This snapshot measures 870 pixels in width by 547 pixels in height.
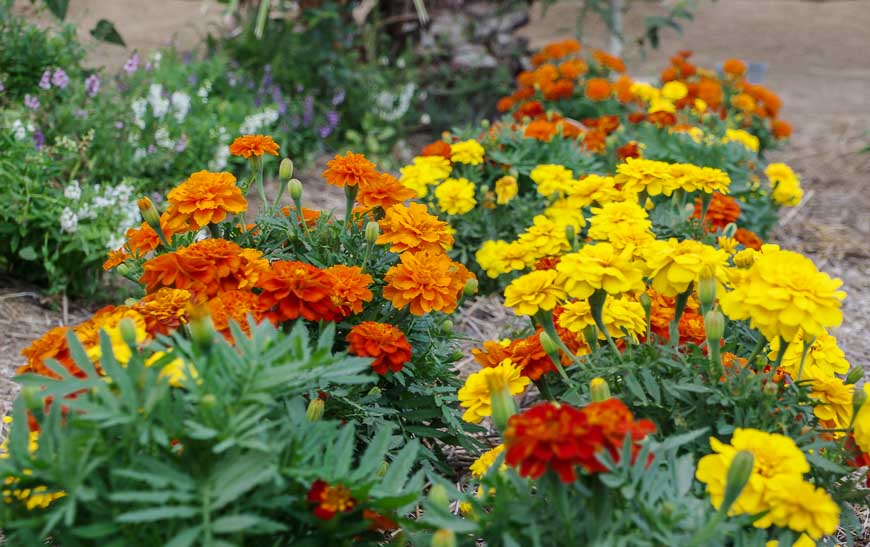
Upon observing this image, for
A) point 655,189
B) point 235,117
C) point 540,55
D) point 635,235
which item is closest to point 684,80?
point 540,55

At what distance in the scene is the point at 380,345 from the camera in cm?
145

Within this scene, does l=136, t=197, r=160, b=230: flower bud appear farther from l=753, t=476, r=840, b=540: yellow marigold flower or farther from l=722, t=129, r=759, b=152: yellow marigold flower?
l=722, t=129, r=759, b=152: yellow marigold flower

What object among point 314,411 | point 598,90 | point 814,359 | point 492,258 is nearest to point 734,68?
point 598,90

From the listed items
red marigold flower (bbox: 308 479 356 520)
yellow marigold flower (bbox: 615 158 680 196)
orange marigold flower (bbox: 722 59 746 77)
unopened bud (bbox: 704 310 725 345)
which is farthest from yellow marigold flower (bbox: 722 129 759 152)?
red marigold flower (bbox: 308 479 356 520)

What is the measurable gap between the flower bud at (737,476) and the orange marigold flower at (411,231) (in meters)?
0.78

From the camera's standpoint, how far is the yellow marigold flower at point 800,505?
3.50ft

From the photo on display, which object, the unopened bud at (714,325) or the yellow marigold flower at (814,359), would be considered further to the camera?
the yellow marigold flower at (814,359)

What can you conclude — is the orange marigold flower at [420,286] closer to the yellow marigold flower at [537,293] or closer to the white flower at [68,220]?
the yellow marigold flower at [537,293]

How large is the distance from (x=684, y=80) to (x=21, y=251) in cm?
311

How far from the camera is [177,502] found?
1.02m

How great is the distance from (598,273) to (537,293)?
0.46 ft

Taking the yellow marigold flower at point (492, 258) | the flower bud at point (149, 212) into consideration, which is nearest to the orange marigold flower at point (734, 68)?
the yellow marigold flower at point (492, 258)

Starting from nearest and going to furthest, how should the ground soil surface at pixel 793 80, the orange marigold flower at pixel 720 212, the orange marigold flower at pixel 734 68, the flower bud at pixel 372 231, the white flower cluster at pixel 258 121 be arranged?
the flower bud at pixel 372 231
the orange marigold flower at pixel 720 212
the ground soil surface at pixel 793 80
the white flower cluster at pixel 258 121
the orange marigold flower at pixel 734 68

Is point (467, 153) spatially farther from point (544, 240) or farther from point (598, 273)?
point (598, 273)
